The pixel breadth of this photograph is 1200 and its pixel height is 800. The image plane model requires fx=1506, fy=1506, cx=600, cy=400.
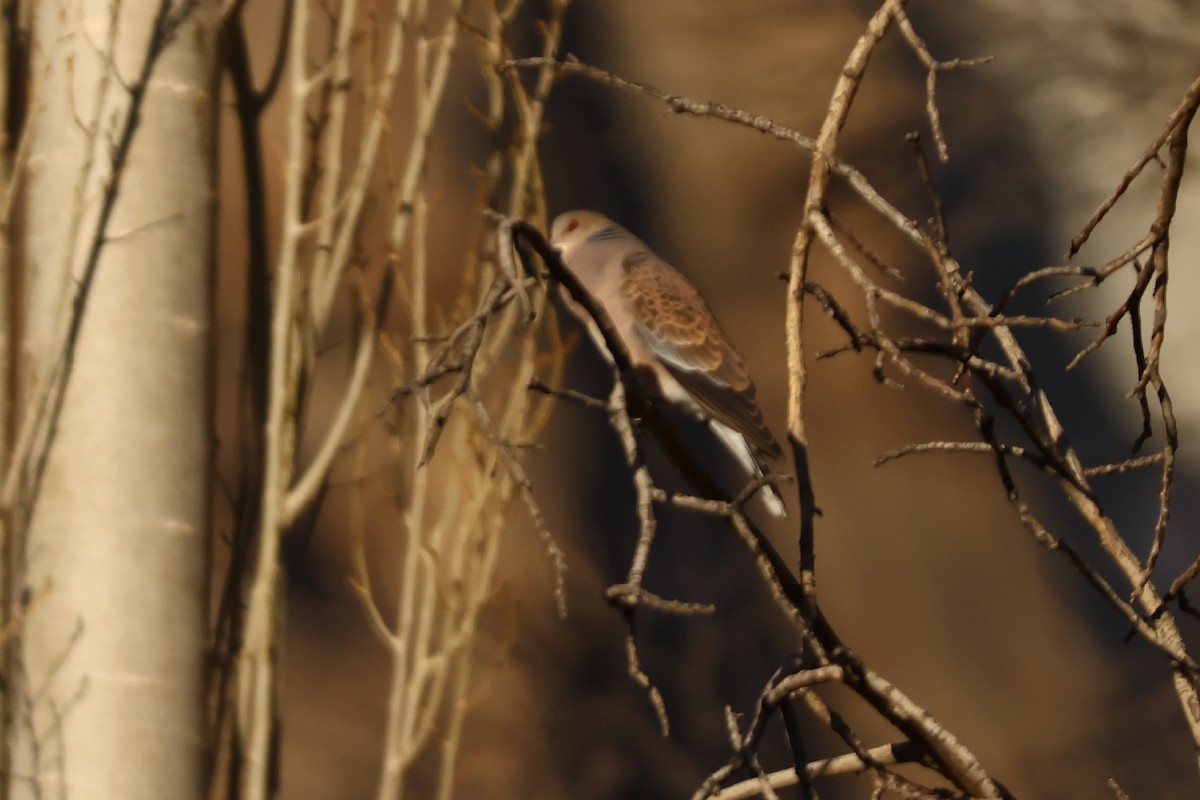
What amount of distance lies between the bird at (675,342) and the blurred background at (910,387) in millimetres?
1047

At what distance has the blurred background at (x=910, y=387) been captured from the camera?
12.0 ft

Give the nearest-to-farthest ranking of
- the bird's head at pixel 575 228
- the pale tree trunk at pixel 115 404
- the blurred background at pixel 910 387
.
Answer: the pale tree trunk at pixel 115 404, the bird's head at pixel 575 228, the blurred background at pixel 910 387

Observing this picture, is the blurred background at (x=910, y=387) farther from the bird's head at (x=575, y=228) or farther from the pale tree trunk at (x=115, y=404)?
the pale tree trunk at (x=115, y=404)

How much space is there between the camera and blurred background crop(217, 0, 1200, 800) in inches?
143

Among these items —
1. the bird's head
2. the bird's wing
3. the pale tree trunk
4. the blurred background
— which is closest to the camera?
the pale tree trunk

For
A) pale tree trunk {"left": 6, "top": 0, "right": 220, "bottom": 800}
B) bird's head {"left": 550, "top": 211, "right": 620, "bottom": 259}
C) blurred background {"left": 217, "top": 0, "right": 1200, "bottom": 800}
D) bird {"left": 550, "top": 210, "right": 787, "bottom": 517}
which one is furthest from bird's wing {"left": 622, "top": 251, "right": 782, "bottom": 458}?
blurred background {"left": 217, "top": 0, "right": 1200, "bottom": 800}

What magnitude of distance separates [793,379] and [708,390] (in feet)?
3.29

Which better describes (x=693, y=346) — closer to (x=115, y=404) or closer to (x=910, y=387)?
(x=115, y=404)

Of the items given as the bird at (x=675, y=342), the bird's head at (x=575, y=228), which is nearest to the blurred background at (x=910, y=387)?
the bird's head at (x=575, y=228)

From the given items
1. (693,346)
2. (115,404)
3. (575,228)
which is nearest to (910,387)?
(575,228)

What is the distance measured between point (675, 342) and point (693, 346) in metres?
0.03

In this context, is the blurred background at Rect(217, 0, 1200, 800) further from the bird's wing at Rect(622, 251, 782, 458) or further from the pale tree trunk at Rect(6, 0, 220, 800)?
the pale tree trunk at Rect(6, 0, 220, 800)

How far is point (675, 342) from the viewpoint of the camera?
7.50 ft

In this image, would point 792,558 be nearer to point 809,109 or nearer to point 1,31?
point 809,109
